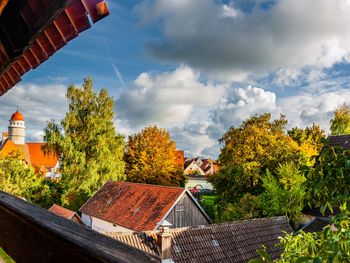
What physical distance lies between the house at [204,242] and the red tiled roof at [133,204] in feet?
19.0

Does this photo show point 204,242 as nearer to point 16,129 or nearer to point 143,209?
point 143,209

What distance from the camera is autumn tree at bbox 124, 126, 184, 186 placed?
31.2 m

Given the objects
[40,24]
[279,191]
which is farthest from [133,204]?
[40,24]

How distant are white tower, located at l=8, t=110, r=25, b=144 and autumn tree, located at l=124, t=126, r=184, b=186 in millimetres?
30430

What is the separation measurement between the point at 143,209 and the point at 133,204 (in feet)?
4.24

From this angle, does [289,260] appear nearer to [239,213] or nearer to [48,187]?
[239,213]

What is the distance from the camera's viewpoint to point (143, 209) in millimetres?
18672

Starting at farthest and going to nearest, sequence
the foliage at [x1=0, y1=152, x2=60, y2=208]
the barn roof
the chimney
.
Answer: the foliage at [x1=0, y1=152, x2=60, y2=208] → the chimney → the barn roof

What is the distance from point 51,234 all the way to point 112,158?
1040 inches

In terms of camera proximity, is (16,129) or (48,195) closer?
(48,195)

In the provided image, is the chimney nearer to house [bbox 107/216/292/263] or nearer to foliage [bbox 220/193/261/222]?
house [bbox 107/216/292/263]

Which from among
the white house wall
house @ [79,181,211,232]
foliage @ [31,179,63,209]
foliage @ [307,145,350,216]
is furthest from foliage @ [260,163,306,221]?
the white house wall

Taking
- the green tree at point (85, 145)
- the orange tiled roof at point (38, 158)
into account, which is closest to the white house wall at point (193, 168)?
the orange tiled roof at point (38, 158)

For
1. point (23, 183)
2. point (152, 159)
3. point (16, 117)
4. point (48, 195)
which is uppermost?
point (16, 117)
